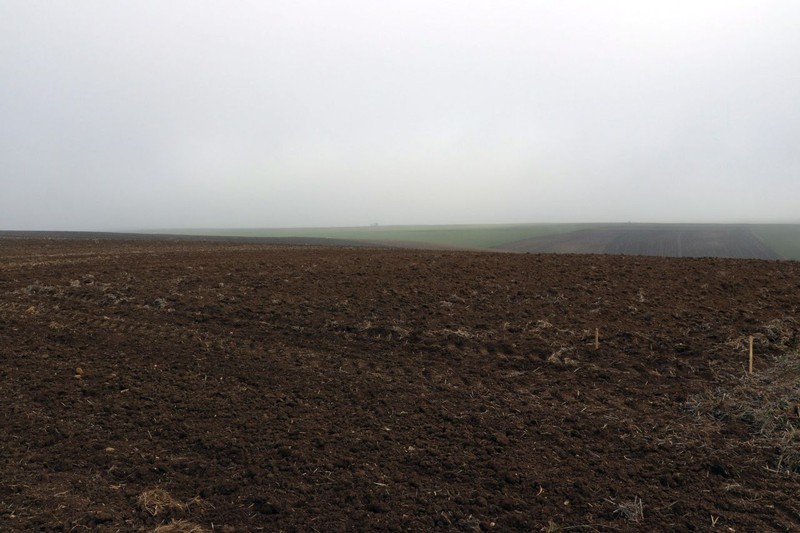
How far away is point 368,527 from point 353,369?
3448 mm

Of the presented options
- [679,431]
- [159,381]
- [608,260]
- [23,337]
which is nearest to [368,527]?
[679,431]

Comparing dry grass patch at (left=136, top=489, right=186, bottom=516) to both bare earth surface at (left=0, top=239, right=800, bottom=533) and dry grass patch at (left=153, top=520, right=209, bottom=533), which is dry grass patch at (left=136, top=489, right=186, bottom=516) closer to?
bare earth surface at (left=0, top=239, right=800, bottom=533)

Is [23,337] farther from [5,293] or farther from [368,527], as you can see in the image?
[368,527]

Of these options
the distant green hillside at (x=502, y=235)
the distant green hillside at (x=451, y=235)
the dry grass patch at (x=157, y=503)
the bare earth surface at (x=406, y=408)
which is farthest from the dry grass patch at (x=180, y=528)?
the distant green hillside at (x=451, y=235)

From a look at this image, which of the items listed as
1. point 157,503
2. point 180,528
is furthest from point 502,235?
point 180,528

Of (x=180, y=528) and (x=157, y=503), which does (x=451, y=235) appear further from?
(x=180, y=528)

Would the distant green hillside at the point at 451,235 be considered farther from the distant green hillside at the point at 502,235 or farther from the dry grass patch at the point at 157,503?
the dry grass patch at the point at 157,503

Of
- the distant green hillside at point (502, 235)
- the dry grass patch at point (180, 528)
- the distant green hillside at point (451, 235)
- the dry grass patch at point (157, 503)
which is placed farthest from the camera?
the distant green hillside at point (451, 235)

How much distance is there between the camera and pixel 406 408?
598 centimetres

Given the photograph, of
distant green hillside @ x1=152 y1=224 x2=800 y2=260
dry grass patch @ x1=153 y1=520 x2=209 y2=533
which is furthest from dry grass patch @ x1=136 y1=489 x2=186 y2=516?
distant green hillside @ x1=152 y1=224 x2=800 y2=260

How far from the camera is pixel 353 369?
7.29m

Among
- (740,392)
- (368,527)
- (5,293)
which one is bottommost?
(368,527)

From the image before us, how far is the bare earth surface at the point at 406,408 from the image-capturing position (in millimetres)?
4148

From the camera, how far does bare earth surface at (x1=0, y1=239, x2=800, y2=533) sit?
4.15 meters
